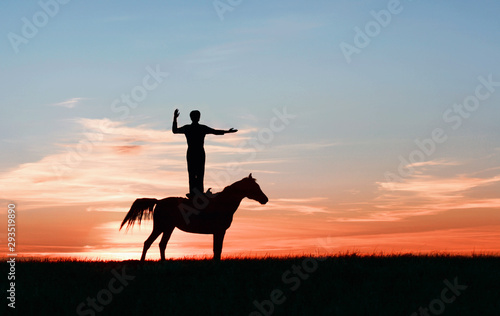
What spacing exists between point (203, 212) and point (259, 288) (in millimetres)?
5012

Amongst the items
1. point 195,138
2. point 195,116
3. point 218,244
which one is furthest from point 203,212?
point 195,116

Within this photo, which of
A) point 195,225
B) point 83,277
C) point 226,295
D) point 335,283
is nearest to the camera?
point 226,295

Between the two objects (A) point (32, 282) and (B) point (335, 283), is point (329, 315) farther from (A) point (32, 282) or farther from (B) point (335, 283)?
(A) point (32, 282)

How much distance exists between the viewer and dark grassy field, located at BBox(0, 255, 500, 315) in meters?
12.9

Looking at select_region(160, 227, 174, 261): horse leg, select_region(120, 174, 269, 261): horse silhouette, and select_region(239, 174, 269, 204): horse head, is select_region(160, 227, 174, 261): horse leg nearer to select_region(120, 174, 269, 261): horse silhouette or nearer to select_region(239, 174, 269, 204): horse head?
select_region(120, 174, 269, 261): horse silhouette

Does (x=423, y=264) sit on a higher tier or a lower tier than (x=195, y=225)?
lower

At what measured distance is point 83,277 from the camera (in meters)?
15.9

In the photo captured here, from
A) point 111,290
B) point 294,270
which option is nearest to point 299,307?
point 294,270

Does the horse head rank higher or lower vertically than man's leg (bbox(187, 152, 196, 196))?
lower

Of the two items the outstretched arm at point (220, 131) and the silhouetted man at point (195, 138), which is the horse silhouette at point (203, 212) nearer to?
the silhouetted man at point (195, 138)

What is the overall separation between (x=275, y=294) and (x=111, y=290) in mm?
3908

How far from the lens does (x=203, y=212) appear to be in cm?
1892

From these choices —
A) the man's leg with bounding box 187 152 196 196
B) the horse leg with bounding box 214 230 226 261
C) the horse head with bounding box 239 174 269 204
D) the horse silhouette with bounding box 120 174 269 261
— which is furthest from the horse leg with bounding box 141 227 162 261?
the horse head with bounding box 239 174 269 204

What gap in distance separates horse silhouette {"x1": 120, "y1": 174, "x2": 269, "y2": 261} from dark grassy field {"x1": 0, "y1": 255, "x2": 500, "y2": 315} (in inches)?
53.2
